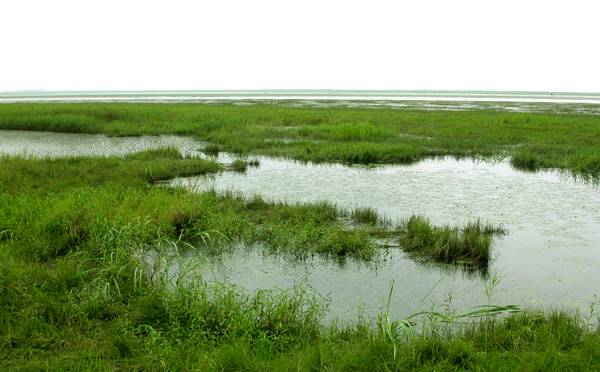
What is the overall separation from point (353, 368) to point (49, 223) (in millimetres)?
5522

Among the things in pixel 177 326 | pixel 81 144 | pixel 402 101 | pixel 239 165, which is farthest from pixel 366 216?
pixel 402 101

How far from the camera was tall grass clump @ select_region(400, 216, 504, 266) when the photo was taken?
761 centimetres

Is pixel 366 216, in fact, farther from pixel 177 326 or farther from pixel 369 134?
pixel 369 134

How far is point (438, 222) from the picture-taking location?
9.45m

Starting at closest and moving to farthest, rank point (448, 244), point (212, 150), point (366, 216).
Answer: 1. point (448, 244)
2. point (366, 216)
3. point (212, 150)

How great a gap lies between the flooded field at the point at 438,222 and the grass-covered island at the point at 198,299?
45cm

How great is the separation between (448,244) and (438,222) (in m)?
1.74

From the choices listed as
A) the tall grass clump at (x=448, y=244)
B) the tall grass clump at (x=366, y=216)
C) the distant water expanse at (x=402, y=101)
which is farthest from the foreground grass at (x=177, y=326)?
the distant water expanse at (x=402, y=101)

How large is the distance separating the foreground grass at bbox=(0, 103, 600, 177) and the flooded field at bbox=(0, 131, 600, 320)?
1.30 metres

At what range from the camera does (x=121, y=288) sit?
5.57 m

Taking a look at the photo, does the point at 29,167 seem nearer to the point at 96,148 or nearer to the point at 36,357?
the point at 96,148

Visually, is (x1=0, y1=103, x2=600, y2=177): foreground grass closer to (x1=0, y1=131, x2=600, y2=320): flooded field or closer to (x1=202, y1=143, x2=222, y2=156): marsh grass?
(x1=202, y1=143, x2=222, y2=156): marsh grass

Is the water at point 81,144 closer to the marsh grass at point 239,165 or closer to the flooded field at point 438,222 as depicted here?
the flooded field at point 438,222

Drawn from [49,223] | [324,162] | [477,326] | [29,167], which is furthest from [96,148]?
[477,326]
